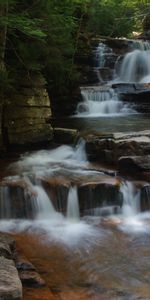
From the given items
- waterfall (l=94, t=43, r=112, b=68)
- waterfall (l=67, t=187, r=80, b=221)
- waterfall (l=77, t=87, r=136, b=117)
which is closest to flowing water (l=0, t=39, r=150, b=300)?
waterfall (l=67, t=187, r=80, b=221)

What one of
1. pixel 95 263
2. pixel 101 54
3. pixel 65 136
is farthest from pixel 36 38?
pixel 101 54

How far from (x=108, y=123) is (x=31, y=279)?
8.21 meters

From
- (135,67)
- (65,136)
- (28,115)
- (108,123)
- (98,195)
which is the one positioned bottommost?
(98,195)

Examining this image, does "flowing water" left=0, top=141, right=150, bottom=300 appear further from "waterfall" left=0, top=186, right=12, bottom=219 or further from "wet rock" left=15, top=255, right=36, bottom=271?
"wet rock" left=15, top=255, right=36, bottom=271

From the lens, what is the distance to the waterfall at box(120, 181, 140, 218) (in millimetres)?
8016

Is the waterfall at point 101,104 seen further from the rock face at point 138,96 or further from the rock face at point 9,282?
the rock face at point 9,282

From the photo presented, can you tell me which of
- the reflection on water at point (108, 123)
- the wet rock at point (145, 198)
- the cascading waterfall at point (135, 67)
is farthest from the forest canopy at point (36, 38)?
the cascading waterfall at point (135, 67)

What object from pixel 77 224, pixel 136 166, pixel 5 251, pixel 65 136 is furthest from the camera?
pixel 65 136

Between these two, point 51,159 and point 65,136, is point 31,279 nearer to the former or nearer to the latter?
point 51,159

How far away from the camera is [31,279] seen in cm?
516

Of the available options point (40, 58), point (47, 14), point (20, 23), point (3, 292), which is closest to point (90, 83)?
point (40, 58)

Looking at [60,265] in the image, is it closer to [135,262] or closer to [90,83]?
[135,262]

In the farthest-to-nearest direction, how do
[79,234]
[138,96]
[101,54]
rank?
[101,54]
[138,96]
[79,234]

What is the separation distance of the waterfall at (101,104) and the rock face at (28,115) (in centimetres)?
394
